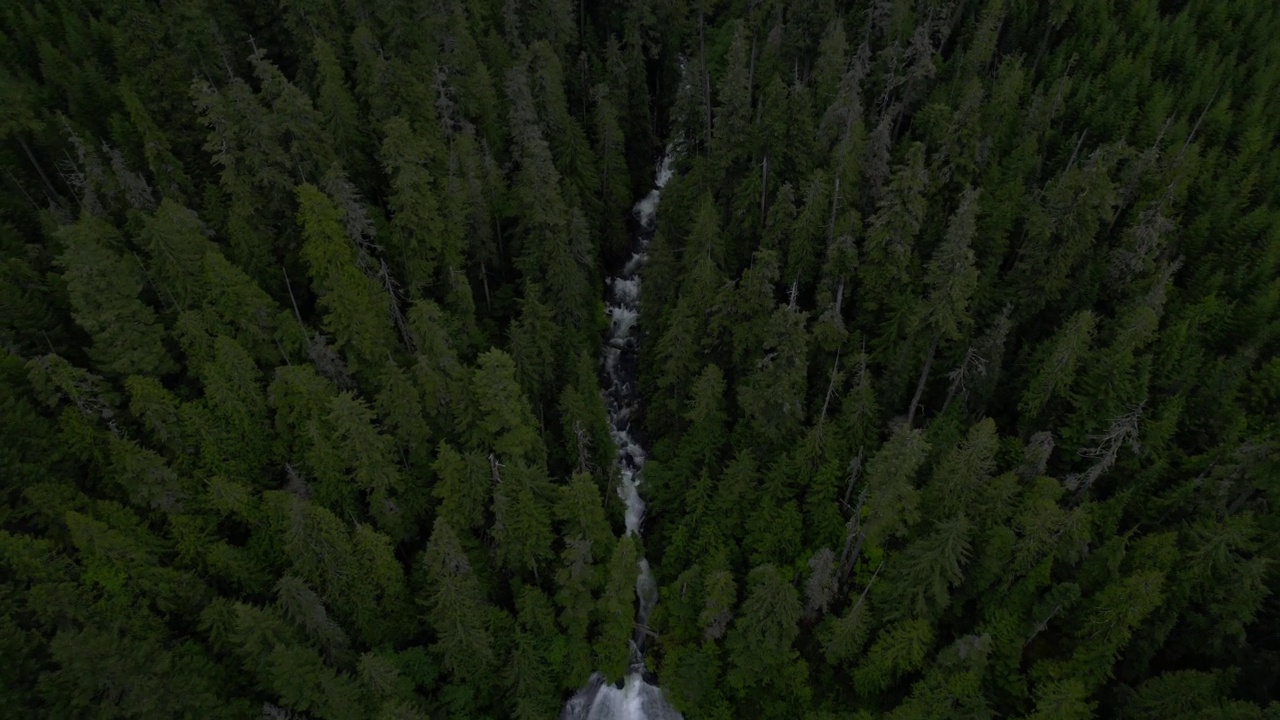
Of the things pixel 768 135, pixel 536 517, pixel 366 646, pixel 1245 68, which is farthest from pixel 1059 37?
pixel 366 646

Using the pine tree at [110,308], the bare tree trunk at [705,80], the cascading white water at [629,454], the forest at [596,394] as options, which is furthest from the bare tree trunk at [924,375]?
the pine tree at [110,308]

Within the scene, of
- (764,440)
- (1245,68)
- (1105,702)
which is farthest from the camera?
(1245,68)

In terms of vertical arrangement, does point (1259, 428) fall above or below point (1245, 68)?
below

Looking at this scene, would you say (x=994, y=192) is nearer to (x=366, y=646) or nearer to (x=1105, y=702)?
(x=1105, y=702)

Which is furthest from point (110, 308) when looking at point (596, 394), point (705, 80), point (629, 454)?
point (705, 80)

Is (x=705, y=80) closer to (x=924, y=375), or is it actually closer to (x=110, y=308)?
(x=924, y=375)

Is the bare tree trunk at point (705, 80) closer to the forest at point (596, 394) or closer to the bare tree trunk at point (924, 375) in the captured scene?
the forest at point (596, 394)
